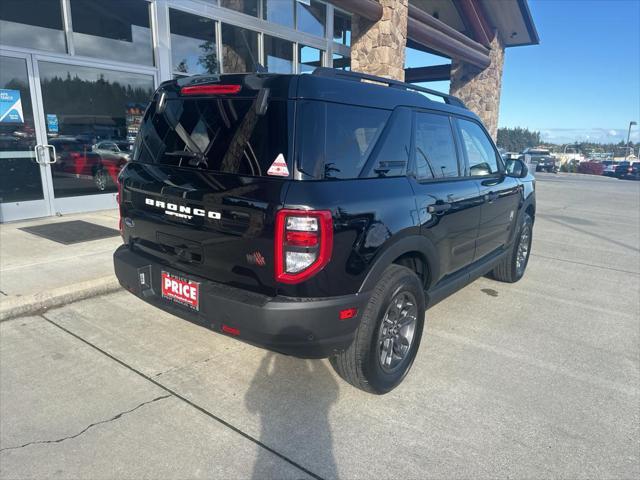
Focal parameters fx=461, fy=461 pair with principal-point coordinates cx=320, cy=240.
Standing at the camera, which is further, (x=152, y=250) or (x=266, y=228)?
(x=152, y=250)

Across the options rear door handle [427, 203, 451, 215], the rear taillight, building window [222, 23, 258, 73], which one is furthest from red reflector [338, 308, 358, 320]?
building window [222, 23, 258, 73]

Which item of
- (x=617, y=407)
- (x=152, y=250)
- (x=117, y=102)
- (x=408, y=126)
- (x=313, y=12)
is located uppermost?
(x=313, y=12)

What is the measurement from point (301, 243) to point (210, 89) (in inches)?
47.8

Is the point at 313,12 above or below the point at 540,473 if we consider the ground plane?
above

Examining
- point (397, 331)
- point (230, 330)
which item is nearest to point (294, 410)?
point (230, 330)

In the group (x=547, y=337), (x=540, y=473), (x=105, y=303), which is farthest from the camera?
(x=105, y=303)

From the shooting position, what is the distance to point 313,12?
1113cm

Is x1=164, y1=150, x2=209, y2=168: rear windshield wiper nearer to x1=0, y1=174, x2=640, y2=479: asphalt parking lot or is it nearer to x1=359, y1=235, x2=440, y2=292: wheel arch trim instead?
x1=359, y1=235, x2=440, y2=292: wheel arch trim

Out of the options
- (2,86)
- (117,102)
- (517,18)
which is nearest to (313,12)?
(117,102)

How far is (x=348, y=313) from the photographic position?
2.57 m

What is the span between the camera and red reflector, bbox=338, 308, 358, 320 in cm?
254

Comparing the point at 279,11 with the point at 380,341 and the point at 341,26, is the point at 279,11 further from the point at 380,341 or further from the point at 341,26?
the point at 380,341

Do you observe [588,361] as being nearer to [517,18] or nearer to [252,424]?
[252,424]

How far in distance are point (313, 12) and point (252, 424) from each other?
1070 centimetres
